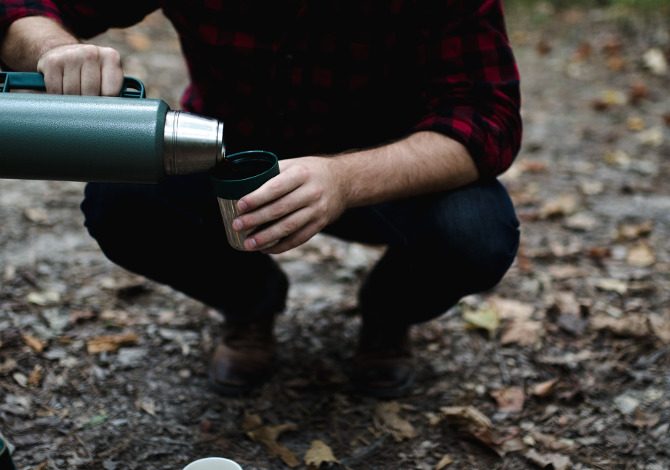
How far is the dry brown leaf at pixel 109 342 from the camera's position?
92.6 inches

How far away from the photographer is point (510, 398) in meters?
2.21

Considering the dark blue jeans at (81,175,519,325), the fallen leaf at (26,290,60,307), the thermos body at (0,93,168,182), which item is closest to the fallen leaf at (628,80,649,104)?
the dark blue jeans at (81,175,519,325)

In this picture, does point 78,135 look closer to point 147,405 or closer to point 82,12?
point 82,12

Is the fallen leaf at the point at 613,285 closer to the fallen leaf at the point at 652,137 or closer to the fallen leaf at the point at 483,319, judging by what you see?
the fallen leaf at the point at 483,319

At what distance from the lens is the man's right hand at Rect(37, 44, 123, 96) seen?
1.52m

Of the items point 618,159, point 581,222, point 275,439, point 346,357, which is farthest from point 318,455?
point 618,159

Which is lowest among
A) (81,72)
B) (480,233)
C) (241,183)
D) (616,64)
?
(616,64)

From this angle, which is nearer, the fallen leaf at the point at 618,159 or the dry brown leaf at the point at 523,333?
the dry brown leaf at the point at 523,333

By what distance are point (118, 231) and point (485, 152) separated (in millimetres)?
921

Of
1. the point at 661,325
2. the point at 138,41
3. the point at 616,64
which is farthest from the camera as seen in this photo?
the point at 138,41

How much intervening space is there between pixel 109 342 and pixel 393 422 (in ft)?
3.01

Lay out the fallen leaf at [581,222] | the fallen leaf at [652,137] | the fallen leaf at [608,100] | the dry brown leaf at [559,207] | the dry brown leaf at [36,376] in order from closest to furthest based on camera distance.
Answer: the dry brown leaf at [36,376] < the fallen leaf at [581,222] < the dry brown leaf at [559,207] < the fallen leaf at [652,137] < the fallen leaf at [608,100]

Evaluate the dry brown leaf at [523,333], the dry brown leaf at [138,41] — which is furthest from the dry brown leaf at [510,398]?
the dry brown leaf at [138,41]

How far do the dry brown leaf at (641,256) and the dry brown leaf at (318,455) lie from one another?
1.52 metres
